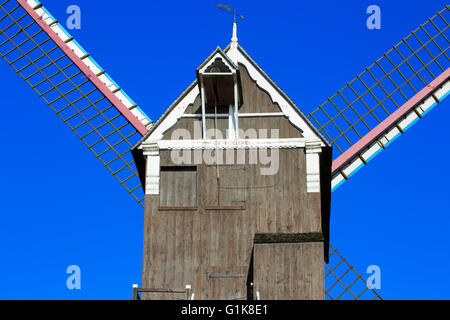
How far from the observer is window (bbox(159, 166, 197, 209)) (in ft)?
103

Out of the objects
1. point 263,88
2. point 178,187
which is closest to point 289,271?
point 178,187

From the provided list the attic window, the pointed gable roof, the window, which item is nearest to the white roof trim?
the pointed gable roof

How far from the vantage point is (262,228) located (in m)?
31.1

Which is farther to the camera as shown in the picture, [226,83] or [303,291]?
[226,83]

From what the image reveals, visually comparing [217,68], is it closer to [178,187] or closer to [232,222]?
[178,187]

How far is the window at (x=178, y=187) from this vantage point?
3150 cm

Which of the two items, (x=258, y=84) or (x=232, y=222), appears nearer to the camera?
(x=232, y=222)

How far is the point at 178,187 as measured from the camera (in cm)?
3172

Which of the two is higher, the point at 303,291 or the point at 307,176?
the point at 307,176

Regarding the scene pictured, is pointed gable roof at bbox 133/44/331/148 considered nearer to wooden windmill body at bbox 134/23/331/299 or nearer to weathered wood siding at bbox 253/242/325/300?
wooden windmill body at bbox 134/23/331/299
